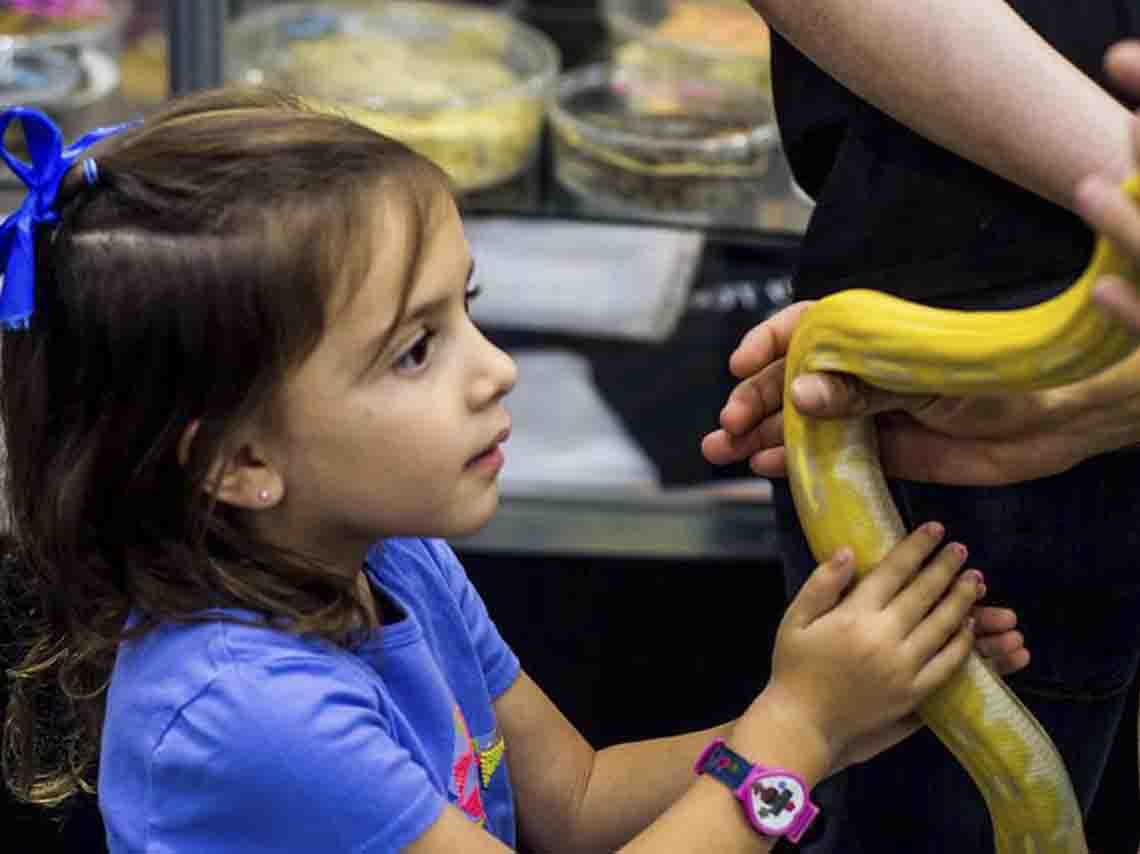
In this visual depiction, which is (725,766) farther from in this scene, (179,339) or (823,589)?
(179,339)

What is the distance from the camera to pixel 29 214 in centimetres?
111

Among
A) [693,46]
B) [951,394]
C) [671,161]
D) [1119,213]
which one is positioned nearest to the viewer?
[1119,213]

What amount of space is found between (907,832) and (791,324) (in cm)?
46

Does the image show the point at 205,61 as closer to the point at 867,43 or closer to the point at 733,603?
the point at 733,603

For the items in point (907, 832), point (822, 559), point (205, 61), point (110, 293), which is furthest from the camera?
point (205, 61)

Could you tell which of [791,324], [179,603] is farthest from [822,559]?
[179,603]

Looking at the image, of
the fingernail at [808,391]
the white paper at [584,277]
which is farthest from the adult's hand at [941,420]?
the white paper at [584,277]

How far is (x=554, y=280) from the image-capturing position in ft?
8.00

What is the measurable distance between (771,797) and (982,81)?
1.47 feet

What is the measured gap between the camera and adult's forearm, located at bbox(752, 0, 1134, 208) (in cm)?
107

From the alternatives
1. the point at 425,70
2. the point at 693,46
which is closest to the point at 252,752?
the point at 425,70

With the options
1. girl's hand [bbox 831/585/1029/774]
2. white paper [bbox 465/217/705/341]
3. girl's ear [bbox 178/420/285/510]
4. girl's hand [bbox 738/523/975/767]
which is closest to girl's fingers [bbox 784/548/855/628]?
girl's hand [bbox 738/523/975/767]

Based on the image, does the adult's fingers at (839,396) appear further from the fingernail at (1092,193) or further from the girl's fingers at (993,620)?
the fingernail at (1092,193)

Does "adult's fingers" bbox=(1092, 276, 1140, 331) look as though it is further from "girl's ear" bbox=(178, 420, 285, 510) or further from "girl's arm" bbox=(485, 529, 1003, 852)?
"girl's ear" bbox=(178, 420, 285, 510)
